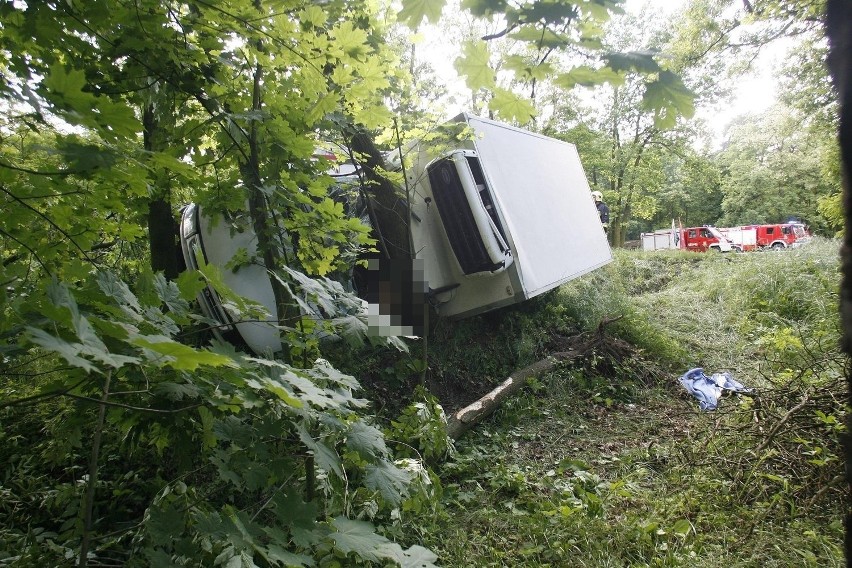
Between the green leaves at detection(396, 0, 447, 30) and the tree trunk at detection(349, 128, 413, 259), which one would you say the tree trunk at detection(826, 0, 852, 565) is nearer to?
the green leaves at detection(396, 0, 447, 30)

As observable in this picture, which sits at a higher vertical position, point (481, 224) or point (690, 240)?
point (481, 224)

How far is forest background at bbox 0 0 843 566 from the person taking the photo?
4.19 ft

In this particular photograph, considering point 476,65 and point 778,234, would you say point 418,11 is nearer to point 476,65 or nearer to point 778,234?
point 476,65

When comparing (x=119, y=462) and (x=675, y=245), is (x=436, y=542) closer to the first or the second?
(x=119, y=462)

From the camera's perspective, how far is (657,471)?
394cm

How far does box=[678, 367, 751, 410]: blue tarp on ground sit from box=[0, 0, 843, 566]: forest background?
5.82ft

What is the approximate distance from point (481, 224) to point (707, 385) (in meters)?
3.44

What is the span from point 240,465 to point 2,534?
2033mm

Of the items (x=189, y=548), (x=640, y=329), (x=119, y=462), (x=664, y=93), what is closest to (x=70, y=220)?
(x=189, y=548)

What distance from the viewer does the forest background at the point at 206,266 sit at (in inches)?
50.3

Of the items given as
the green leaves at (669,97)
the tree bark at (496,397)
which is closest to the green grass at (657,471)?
the tree bark at (496,397)

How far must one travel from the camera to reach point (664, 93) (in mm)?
1530

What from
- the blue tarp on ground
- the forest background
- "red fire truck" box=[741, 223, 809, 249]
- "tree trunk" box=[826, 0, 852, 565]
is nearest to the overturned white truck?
the forest background

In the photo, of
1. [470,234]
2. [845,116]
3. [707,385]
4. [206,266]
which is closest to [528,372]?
[470,234]
